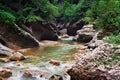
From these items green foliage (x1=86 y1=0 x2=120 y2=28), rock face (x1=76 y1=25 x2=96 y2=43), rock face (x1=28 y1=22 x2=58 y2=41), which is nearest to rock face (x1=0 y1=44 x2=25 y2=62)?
green foliage (x1=86 y1=0 x2=120 y2=28)

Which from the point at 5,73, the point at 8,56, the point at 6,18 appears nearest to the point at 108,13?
the point at 6,18

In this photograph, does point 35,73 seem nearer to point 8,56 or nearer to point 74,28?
point 8,56

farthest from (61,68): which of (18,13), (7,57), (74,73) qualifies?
(18,13)

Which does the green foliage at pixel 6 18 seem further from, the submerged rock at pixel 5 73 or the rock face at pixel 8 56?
the submerged rock at pixel 5 73

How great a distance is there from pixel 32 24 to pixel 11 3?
311cm

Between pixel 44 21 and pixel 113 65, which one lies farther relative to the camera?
pixel 44 21

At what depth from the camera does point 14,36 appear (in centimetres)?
2334

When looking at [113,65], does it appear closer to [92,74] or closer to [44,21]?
[92,74]

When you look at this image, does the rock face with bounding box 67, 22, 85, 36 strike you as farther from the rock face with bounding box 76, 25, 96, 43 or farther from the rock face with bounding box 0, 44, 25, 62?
the rock face with bounding box 0, 44, 25, 62

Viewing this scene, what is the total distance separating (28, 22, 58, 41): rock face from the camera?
95.0ft

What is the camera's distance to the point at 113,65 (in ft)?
32.4

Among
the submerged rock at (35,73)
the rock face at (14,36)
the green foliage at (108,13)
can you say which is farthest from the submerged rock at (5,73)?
the green foliage at (108,13)

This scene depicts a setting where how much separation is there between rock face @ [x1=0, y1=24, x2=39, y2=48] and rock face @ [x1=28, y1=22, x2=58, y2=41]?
15.3 ft

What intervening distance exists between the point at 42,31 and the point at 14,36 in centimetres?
720
